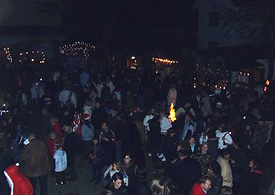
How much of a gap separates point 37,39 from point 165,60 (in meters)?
10.4

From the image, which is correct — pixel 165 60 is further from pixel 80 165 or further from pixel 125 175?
pixel 125 175

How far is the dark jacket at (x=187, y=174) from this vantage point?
9.21m

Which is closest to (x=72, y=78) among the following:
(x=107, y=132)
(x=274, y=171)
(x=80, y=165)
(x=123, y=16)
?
(x=80, y=165)

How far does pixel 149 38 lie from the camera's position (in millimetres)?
33469

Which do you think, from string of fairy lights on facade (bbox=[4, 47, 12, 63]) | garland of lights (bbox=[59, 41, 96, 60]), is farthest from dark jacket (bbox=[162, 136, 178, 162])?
string of fairy lights on facade (bbox=[4, 47, 12, 63])

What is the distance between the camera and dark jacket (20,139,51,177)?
990 cm

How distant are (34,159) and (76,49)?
2126cm

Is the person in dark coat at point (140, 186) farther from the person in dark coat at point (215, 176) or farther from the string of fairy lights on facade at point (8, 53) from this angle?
the string of fairy lights on facade at point (8, 53)

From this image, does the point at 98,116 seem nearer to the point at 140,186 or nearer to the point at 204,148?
the point at 204,148

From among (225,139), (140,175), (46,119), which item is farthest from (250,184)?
(46,119)

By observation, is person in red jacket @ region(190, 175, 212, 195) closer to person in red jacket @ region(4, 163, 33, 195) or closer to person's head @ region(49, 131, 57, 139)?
person in red jacket @ region(4, 163, 33, 195)

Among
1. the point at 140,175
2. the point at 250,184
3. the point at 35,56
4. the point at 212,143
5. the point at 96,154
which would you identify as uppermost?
the point at 140,175

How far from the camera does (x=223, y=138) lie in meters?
11.6

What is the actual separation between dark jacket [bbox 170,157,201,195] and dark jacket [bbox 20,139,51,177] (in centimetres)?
328
